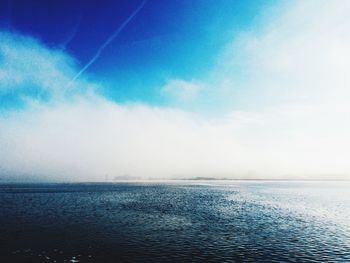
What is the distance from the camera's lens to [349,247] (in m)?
42.6

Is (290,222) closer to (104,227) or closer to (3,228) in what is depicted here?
(104,227)

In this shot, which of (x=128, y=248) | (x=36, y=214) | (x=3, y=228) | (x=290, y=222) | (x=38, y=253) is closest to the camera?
(x=38, y=253)

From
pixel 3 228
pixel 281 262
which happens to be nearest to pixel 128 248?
pixel 281 262

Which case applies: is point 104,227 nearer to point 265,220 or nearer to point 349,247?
point 265,220

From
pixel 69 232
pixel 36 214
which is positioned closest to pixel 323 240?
pixel 69 232

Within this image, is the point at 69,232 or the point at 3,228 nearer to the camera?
the point at 69,232

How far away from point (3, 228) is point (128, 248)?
1138 inches

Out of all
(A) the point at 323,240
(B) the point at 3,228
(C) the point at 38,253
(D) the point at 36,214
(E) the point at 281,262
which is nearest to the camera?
(E) the point at 281,262

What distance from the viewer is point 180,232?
169 feet

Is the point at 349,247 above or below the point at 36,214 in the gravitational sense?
below

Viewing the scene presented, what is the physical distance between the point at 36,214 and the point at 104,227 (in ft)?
90.0

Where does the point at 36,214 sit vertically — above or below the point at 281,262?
above

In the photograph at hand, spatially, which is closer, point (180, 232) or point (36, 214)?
point (180, 232)

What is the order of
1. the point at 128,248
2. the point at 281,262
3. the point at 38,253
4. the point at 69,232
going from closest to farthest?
the point at 281,262 → the point at 38,253 → the point at 128,248 → the point at 69,232
